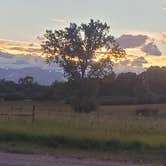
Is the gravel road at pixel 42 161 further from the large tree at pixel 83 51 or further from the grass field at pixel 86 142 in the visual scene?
the large tree at pixel 83 51

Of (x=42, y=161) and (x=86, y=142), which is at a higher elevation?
(x=86, y=142)

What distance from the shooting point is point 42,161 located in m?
18.0

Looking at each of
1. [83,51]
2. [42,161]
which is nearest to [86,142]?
[42,161]

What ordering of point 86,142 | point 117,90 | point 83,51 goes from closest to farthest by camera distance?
point 86,142 < point 83,51 < point 117,90

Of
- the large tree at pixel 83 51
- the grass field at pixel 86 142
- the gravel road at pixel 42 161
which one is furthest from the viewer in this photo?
the large tree at pixel 83 51

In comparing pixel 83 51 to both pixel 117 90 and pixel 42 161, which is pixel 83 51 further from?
pixel 42 161

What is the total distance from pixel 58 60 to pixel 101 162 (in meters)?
56.3

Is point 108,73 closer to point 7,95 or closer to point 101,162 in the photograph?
point 7,95

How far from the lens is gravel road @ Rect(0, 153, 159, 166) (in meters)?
17.3

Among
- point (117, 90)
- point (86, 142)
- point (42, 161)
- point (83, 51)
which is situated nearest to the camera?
point (42, 161)

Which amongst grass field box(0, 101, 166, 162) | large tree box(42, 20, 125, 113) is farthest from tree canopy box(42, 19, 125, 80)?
grass field box(0, 101, 166, 162)

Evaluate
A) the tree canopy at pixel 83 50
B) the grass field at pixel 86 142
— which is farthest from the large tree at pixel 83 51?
the grass field at pixel 86 142

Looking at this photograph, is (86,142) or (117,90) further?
(117,90)

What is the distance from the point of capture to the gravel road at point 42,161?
17266 millimetres
